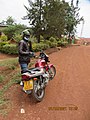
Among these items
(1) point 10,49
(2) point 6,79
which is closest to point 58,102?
(2) point 6,79

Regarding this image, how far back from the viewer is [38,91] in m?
6.12

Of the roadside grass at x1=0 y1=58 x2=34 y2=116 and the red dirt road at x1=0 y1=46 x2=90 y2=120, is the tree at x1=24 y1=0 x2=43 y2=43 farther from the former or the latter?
the red dirt road at x1=0 y1=46 x2=90 y2=120

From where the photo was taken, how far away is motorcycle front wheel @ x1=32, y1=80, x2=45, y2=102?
19.0 feet

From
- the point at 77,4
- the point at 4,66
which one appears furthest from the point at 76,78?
the point at 77,4

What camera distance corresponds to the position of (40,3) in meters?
18.6

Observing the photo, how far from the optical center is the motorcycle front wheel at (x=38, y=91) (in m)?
5.78

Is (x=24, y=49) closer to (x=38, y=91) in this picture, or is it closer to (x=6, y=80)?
(x=38, y=91)

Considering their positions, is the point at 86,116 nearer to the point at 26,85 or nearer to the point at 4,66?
the point at 26,85

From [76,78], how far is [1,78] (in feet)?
9.68

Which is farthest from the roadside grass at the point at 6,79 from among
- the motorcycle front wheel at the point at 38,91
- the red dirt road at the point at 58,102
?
the motorcycle front wheel at the point at 38,91

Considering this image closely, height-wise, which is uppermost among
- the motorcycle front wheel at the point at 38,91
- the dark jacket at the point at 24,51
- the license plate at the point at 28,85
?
the dark jacket at the point at 24,51
